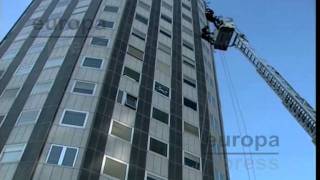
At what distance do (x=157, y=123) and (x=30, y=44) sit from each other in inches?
575

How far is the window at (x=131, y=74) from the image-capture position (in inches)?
1365

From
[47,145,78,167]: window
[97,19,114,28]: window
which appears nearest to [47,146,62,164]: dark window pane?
[47,145,78,167]: window

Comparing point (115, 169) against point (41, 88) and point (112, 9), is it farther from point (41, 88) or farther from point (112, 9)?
point (112, 9)

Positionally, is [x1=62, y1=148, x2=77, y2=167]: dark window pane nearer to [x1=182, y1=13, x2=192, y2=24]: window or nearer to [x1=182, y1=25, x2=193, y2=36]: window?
[x1=182, y1=25, x2=193, y2=36]: window

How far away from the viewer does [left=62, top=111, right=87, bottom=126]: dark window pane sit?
27.8 meters

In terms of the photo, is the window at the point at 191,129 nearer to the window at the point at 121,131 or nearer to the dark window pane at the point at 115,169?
the window at the point at 121,131

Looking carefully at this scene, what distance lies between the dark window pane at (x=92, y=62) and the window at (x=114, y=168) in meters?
9.41

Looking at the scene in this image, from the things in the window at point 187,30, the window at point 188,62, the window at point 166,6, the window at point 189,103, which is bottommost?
the window at point 189,103

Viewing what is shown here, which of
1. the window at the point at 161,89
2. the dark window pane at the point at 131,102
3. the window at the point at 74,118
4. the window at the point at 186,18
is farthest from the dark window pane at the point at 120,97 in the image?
the window at the point at 186,18

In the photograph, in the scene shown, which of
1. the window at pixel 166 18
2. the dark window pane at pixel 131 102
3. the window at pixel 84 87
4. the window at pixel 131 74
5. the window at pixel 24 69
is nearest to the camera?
the window at pixel 84 87

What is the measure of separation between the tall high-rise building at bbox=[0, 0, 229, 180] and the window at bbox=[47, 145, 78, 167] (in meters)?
0.06

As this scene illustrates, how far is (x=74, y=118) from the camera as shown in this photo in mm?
28078

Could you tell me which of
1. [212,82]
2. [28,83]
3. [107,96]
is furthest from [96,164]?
[212,82]

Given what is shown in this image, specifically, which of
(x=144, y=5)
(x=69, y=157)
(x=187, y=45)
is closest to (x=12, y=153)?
(x=69, y=157)
